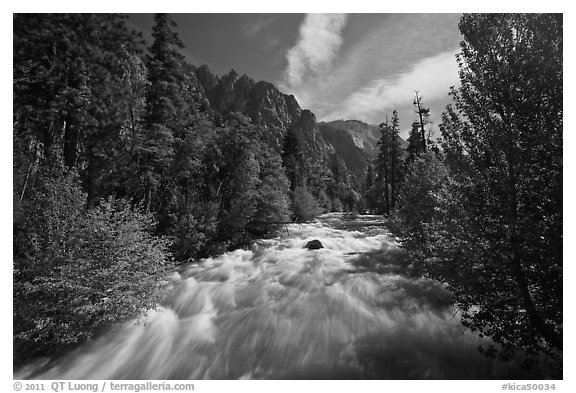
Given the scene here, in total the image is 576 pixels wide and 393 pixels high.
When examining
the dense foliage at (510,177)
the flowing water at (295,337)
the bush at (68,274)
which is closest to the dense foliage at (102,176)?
the bush at (68,274)

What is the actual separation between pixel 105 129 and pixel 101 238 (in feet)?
18.7

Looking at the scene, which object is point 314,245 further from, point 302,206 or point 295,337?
point 302,206

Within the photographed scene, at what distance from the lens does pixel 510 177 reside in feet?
15.4

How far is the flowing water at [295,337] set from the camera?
591 cm

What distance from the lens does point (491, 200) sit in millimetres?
4867

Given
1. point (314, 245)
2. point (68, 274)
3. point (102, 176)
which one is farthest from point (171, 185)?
point (314, 245)

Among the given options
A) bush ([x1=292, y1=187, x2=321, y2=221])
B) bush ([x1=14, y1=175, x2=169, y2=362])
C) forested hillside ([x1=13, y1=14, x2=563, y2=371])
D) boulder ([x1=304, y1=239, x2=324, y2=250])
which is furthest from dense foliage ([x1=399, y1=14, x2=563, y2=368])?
bush ([x1=292, y1=187, x2=321, y2=221])

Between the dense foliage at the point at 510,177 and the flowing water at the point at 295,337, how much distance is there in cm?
164

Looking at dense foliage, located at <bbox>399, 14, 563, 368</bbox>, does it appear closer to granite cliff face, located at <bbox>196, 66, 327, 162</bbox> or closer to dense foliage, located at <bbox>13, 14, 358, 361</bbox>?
dense foliage, located at <bbox>13, 14, 358, 361</bbox>

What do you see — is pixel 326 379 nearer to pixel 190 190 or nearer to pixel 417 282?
pixel 417 282

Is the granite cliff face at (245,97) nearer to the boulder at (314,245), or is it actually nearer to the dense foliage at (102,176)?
the dense foliage at (102,176)

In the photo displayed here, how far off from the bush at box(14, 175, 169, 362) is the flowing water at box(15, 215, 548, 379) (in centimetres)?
71

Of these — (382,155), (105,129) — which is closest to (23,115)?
(105,129)

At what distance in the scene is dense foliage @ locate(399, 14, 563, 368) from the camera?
4414mm
